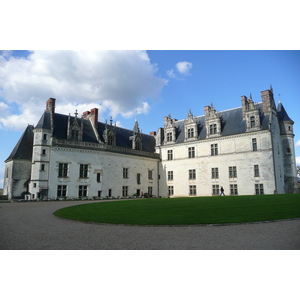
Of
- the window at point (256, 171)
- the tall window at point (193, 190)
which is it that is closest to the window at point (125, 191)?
the tall window at point (193, 190)

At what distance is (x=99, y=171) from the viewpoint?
32719mm

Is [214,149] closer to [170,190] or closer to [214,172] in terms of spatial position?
[214,172]

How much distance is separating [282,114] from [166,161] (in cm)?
1821

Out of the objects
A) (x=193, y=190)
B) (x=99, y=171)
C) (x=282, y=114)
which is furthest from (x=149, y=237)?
(x=282, y=114)

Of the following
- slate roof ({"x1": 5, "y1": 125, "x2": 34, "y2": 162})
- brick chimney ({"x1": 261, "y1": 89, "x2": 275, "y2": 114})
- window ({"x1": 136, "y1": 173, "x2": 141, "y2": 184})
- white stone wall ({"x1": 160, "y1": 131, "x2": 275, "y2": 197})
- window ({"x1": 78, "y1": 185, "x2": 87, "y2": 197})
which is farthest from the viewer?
window ({"x1": 136, "y1": 173, "x2": 141, "y2": 184})

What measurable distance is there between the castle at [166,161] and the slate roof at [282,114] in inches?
4.9

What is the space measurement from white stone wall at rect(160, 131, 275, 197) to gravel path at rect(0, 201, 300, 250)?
71.7 ft

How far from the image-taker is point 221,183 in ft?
112

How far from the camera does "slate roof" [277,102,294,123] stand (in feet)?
115

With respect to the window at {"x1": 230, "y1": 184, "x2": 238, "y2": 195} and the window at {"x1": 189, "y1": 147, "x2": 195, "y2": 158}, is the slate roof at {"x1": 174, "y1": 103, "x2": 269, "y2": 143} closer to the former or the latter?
the window at {"x1": 189, "y1": 147, "x2": 195, "y2": 158}

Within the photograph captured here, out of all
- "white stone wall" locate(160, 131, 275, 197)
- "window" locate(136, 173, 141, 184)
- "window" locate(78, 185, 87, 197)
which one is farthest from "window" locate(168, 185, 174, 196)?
"window" locate(78, 185, 87, 197)
